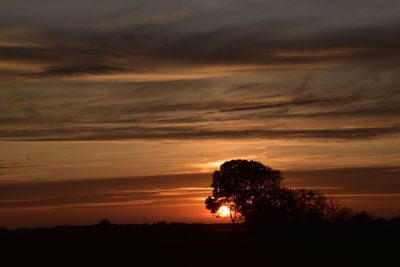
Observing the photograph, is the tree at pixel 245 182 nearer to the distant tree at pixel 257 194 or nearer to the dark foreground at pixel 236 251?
the distant tree at pixel 257 194

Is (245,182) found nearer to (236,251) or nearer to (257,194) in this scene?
(257,194)

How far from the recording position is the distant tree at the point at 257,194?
303 ft

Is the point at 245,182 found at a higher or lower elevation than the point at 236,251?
higher

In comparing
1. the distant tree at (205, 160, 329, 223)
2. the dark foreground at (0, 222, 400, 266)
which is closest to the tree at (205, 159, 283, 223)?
the distant tree at (205, 160, 329, 223)

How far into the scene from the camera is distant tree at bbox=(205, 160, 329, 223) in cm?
9250

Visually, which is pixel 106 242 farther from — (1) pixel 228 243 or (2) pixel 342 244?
(2) pixel 342 244

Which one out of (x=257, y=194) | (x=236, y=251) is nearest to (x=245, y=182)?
(x=257, y=194)

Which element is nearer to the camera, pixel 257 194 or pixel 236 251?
pixel 236 251

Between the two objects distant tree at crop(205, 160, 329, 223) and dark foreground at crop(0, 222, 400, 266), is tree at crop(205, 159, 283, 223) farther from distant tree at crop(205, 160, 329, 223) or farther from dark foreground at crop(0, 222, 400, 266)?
dark foreground at crop(0, 222, 400, 266)

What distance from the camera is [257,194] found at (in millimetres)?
93000

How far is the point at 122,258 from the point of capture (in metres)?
46.0

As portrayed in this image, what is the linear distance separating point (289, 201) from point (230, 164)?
35.2 feet

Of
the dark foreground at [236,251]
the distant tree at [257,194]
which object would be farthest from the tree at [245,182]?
the dark foreground at [236,251]

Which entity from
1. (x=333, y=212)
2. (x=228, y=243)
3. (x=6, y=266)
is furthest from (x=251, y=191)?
(x=6, y=266)
